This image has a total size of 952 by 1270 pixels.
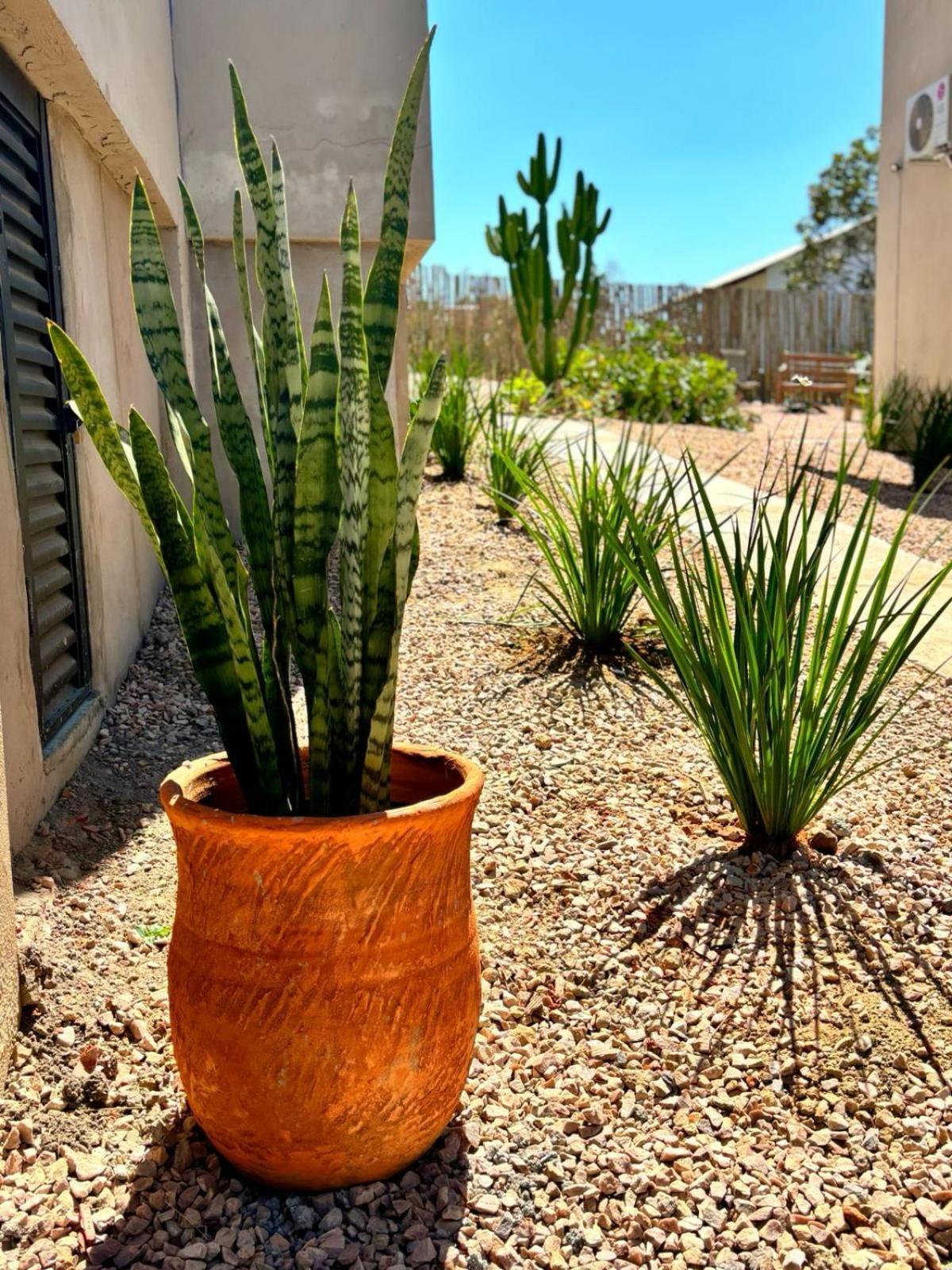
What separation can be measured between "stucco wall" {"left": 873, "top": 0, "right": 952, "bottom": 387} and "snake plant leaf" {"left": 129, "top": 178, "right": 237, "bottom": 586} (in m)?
7.39

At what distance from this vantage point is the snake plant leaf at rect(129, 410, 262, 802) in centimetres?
138

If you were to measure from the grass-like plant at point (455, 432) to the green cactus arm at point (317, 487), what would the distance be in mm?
4260

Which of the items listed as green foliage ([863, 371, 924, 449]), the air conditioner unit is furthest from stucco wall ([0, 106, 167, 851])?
green foliage ([863, 371, 924, 449])

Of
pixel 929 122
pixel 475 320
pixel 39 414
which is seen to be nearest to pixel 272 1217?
pixel 39 414

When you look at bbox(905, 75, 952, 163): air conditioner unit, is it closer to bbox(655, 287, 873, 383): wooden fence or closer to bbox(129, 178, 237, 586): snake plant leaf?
bbox(129, 178, 237, 586): snake plant leaf

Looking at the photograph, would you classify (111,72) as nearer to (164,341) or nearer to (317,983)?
(164,341)

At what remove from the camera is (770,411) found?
12.6 m

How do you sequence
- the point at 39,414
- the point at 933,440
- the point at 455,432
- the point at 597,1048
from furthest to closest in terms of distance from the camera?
the point at 933,440
the point at 455,432
the point at 39,414
the point at 597,1048

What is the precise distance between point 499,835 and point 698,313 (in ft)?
44.6

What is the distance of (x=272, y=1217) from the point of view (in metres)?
1.42

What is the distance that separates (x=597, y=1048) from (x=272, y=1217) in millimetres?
600

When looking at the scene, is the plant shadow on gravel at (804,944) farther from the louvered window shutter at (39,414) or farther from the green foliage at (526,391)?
the green foliage at (526,391)

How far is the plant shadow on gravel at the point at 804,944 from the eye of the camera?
1.83 metres

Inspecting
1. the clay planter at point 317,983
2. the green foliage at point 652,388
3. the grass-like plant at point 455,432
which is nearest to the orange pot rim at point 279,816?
the clay planter at point 317,983
